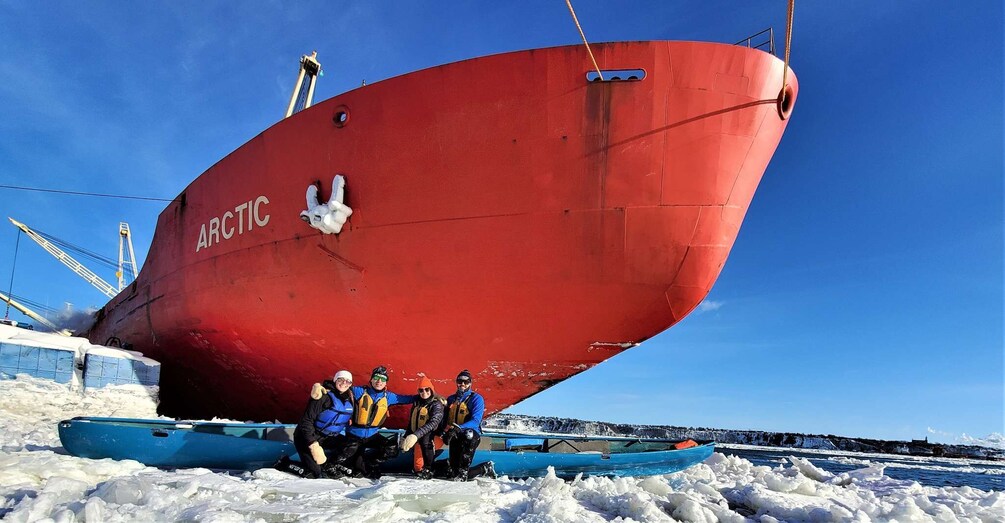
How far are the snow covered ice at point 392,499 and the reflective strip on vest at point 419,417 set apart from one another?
0.67 metres

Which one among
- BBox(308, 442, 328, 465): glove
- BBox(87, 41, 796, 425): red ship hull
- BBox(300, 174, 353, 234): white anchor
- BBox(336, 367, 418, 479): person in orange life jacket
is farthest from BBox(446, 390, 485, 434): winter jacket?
BBox(300, 174, 353, 234): white anchor

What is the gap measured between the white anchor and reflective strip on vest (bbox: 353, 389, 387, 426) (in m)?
2.33

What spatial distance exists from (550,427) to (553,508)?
54.8 meters

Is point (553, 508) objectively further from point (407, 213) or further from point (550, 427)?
point (550, 427)

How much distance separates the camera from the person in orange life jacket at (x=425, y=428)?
456 cm

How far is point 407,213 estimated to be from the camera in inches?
239

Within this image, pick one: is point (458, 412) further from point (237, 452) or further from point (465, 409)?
point (237, 452)

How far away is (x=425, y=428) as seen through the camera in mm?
4582

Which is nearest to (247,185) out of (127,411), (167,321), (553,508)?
(167,321)

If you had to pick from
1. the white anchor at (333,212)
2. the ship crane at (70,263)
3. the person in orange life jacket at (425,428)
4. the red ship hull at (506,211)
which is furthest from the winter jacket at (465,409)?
the ship crane at (70,263)

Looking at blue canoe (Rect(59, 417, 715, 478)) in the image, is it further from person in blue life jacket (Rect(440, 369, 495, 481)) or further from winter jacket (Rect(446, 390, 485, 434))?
winter jacket (Rect(446, 390, 485, 434))

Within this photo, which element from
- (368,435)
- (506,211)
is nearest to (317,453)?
(368,435)

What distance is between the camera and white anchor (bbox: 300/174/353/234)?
633cm

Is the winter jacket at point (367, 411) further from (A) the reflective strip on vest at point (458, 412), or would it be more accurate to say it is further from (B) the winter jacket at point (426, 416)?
(A) the reflective strip on vest at point (458, 412)
